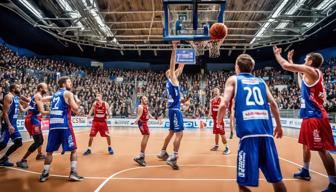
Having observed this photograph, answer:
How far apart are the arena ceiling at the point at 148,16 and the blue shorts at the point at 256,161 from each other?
13.0m

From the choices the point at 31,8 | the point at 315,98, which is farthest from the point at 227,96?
the point at 31,8

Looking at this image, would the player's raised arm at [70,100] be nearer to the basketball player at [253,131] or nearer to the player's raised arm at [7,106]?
the player's raised arm at [7,106]

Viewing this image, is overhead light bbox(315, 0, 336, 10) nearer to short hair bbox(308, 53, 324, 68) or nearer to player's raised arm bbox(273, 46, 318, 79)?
short hair bbox(308, 53, 324, 68)

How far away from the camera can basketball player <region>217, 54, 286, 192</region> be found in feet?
9.25

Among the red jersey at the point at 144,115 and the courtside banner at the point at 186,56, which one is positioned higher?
the courtside banner at the point at 186,56

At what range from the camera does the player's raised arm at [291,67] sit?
13.2 ft

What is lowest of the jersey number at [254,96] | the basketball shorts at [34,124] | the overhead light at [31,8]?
the basketball shorts at [34,124]

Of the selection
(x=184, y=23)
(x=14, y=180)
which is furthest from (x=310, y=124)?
(x=14, y=180)

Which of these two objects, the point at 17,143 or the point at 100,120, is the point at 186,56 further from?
the point at 17,143

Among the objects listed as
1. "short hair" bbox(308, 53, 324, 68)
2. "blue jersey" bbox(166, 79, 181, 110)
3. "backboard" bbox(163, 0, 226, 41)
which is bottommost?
"blue jersey" bbox(166, 79, 181, 110)

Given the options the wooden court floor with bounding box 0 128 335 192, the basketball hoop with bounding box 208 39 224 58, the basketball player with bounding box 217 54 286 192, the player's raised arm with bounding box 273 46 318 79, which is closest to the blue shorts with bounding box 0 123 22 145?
the wooden court floor with bounding box 0 128 335 192

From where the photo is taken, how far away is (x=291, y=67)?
4.09 m

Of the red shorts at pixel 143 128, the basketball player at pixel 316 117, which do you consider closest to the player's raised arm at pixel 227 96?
the basketball player at pixel 316 117

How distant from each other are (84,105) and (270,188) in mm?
19813
